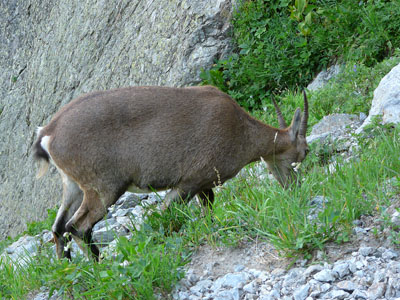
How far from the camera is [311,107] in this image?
934 centimetres

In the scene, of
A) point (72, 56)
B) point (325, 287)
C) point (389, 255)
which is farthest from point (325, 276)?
point (72, 56)

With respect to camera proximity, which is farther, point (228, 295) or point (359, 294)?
point (228, 295)

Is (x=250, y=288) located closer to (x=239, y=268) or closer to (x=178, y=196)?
(x=239, y=268)

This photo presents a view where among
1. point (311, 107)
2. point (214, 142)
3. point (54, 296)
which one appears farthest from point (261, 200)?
point (311, 107)

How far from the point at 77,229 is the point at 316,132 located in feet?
12.8

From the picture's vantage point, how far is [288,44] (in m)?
10.7

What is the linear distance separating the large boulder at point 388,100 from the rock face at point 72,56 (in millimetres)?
4181

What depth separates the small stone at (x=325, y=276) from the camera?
165 inches

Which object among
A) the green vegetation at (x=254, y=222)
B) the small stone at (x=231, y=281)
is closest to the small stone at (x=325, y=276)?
the green vegetation at (x=254, y=222)

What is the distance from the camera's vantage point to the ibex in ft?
20.6

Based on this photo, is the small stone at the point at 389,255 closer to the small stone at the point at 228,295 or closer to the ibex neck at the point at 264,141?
the small stone at the point at 228,295

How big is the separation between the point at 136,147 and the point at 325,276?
2.89 meters

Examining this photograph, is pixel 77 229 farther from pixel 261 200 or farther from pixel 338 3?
pixel 338 3

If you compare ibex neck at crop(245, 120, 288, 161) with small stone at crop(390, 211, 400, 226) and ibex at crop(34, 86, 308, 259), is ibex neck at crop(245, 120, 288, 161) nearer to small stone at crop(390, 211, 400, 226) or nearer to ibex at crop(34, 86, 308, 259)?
ibex at crop(34, 86, 308, 259)
